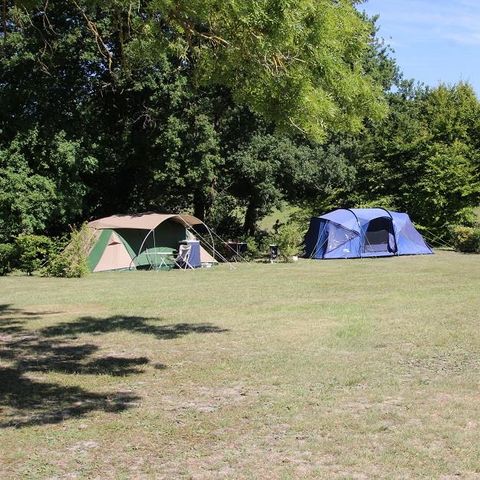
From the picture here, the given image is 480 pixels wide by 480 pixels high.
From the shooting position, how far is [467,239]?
969 inches

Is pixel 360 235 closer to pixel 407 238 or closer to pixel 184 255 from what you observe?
pixel 407 238

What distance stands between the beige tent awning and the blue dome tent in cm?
511

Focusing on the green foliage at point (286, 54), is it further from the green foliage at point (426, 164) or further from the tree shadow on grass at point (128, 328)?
the green foliage at point (426, 164)

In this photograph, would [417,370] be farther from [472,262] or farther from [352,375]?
[472,262]

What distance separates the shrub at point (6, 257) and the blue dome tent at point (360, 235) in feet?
33.9

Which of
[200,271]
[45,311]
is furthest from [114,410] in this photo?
[200,271]

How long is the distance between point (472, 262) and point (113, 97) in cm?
1351

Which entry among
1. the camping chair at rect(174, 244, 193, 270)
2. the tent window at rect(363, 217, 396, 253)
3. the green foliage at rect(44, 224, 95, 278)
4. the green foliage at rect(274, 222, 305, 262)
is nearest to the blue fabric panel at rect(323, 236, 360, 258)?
the tent window at rect(363, 217, 396, 253)

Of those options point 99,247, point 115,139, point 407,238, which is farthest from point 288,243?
point 115,139

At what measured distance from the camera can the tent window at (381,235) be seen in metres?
23.2

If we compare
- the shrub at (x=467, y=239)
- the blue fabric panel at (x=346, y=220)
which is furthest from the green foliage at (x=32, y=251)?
the shrub at (x=467, y=239)

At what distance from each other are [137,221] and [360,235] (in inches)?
321

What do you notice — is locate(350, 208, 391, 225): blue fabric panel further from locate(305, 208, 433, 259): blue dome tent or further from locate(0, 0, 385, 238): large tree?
locate(0, 0, 385, 238): large tree

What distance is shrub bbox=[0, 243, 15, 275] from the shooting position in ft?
62.5
